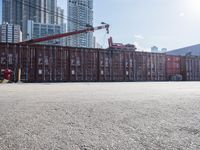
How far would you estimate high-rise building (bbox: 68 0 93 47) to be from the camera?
143 feet

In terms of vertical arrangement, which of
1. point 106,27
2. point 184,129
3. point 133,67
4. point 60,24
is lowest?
point 184,129

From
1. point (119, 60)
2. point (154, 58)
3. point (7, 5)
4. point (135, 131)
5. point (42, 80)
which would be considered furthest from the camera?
point (7, 5)

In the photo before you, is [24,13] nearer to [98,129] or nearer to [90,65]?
[90,65]

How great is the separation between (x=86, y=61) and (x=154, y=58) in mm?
10159

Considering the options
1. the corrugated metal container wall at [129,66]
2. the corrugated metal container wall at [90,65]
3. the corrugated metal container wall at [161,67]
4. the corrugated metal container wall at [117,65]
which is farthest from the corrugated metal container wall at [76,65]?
the corrugated metal container wall at [161,67]

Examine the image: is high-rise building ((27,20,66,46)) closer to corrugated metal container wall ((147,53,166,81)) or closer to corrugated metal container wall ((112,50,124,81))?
corrugated metal container wall ((112,50,124,81))

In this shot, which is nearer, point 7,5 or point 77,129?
point 77,129

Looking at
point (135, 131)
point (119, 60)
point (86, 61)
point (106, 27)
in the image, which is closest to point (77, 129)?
point (135, 131)

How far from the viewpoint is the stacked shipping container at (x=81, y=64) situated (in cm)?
2270

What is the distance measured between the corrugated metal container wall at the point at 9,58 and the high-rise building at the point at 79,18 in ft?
69.6

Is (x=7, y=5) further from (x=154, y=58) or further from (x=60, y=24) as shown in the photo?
(x=154, y=58)

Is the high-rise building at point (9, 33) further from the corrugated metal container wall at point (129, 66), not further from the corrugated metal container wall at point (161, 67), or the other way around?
the corrugated metal container wall at point (161, 67)

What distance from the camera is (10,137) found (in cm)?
284

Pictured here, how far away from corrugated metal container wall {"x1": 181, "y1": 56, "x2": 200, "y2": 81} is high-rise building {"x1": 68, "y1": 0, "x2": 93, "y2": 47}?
1873 cm
